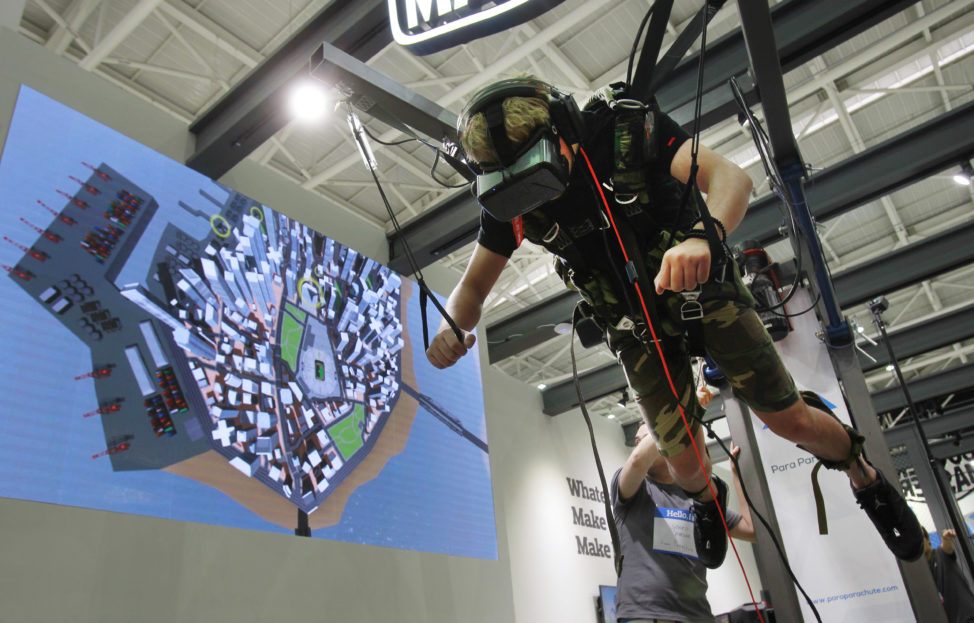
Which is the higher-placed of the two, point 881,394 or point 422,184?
point 422,184

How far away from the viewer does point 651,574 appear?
2.32m

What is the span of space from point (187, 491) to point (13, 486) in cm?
68

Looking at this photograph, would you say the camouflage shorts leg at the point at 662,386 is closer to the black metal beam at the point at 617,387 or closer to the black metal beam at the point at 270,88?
the black metal beam at the point at 270,88

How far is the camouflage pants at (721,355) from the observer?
1526mm

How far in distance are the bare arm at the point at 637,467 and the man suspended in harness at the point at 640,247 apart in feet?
1.64

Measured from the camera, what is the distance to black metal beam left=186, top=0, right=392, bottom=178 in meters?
3.55

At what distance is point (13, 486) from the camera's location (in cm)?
241

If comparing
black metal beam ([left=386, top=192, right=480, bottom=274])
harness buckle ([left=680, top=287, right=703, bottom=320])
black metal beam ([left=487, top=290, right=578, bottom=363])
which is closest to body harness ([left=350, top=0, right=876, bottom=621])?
harness buckle ([left=680, top=287, right=703, bottom=320])

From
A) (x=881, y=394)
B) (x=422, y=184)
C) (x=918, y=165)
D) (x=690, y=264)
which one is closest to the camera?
(x=690, y=264)

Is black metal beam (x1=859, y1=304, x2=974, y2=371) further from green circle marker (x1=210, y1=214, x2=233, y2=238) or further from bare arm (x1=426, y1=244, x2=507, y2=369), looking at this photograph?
bare arm (x1=426, y1=244, x2=507, y2=369)

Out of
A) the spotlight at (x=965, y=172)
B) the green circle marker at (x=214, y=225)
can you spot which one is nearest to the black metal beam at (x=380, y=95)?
the green circle marker at (x=214, y=225)

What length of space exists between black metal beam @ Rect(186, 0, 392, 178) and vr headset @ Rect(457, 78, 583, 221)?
97.7 inches

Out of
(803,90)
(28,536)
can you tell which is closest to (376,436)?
(28,536)

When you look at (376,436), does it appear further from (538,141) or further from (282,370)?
(538,141)
